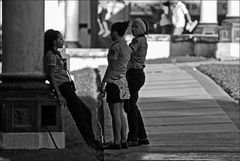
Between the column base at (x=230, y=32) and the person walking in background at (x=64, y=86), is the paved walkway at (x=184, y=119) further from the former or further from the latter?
the column base at (x=230, y=32)

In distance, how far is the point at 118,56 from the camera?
1149 cm

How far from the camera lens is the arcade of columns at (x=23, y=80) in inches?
437

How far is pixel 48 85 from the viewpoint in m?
11.4

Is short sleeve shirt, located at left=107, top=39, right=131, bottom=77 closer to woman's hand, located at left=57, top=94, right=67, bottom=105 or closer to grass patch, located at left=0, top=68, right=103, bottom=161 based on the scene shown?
woman's hand, located at left=57, top=94, right=67, bottom=105

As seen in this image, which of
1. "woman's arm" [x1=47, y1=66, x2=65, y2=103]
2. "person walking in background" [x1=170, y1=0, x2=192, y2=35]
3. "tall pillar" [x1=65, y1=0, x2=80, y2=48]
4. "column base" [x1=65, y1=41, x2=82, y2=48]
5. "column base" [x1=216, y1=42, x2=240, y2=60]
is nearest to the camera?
"woman's arm" [x1=47, y1=66, x2=65, y2=103]

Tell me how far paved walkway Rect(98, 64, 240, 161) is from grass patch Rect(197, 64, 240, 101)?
6.9 inches

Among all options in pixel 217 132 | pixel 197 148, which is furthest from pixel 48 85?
pixel 217 132

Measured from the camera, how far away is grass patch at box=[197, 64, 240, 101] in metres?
18.7

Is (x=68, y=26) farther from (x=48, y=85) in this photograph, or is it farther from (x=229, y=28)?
(x=48, y=85)

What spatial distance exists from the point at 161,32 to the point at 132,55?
20469 mm

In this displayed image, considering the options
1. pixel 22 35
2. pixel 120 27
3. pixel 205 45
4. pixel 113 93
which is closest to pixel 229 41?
pixel 205 45

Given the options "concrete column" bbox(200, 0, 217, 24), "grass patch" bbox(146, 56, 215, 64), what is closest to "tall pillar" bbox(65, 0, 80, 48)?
"grass patch" bbox(146, 56, 215, 64)

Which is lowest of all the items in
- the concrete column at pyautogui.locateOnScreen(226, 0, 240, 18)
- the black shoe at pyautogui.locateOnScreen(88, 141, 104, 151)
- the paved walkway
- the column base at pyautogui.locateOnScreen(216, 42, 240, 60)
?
the paved walkway

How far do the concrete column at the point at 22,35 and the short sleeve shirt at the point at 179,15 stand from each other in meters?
19.7
